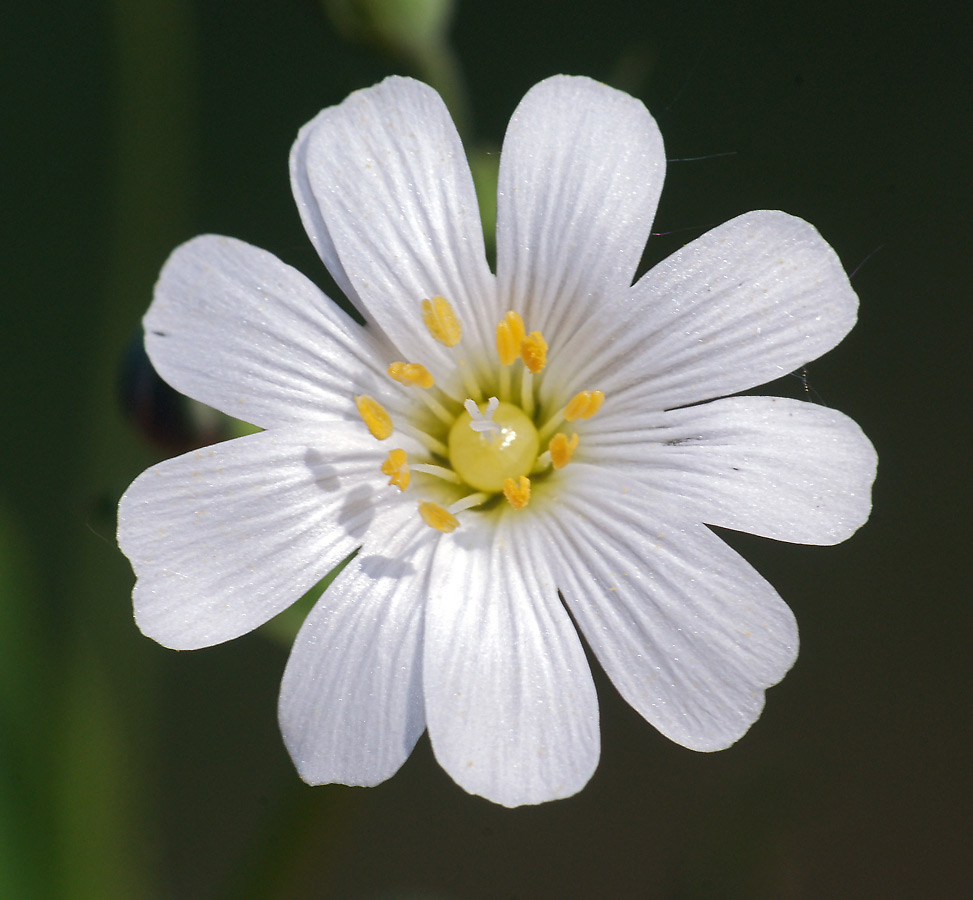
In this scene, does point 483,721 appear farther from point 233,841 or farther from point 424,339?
point 233,841

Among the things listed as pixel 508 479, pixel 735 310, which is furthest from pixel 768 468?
pixel 508 479

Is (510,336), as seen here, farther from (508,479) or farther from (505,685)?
(505,685)

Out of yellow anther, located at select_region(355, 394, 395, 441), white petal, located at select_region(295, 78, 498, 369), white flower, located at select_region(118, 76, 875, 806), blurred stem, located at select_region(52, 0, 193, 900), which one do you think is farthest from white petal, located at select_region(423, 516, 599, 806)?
blurred stem, located at select_region(52, 0, 193, 900)

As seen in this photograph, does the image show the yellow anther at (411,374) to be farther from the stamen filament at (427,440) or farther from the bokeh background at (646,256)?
the bokeh background at (646,256)

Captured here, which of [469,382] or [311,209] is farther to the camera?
[469,382]

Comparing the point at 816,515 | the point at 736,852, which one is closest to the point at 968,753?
the point at 736,852

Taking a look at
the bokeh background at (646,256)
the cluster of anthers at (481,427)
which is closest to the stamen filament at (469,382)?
the cluster of anthers at (481,427)
